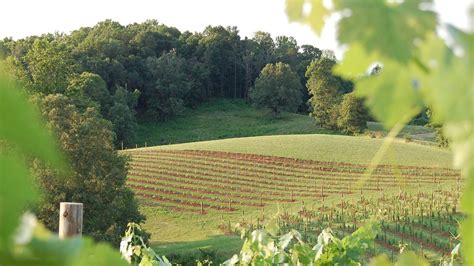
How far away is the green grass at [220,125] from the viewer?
31.7 m

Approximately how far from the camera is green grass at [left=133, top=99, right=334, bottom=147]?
31.7 metres

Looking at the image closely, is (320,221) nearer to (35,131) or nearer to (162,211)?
(162,211)

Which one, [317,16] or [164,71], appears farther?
[164,71]

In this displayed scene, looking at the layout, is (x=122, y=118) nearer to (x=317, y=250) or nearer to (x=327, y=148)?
(x=327, y=148)

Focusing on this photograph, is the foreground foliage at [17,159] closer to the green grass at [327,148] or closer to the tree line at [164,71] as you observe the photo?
the tree line at [164,71]

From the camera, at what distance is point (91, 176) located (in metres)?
13.1

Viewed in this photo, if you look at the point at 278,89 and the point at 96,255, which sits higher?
the point at 278,89

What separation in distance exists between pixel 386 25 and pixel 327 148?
2372cm

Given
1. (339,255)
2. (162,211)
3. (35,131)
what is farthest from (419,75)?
(162,211)

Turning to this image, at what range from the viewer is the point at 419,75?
22 cm

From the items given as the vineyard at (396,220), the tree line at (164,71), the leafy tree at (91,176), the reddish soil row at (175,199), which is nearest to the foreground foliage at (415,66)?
the leafy tree at (91,176)

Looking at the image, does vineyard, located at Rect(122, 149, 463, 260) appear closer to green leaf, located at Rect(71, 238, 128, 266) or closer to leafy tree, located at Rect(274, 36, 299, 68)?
green leaf, located at Rect(71, 238, 128, 266)

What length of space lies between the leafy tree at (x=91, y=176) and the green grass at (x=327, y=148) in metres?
10.3

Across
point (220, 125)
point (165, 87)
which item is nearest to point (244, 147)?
point (220, 125)
